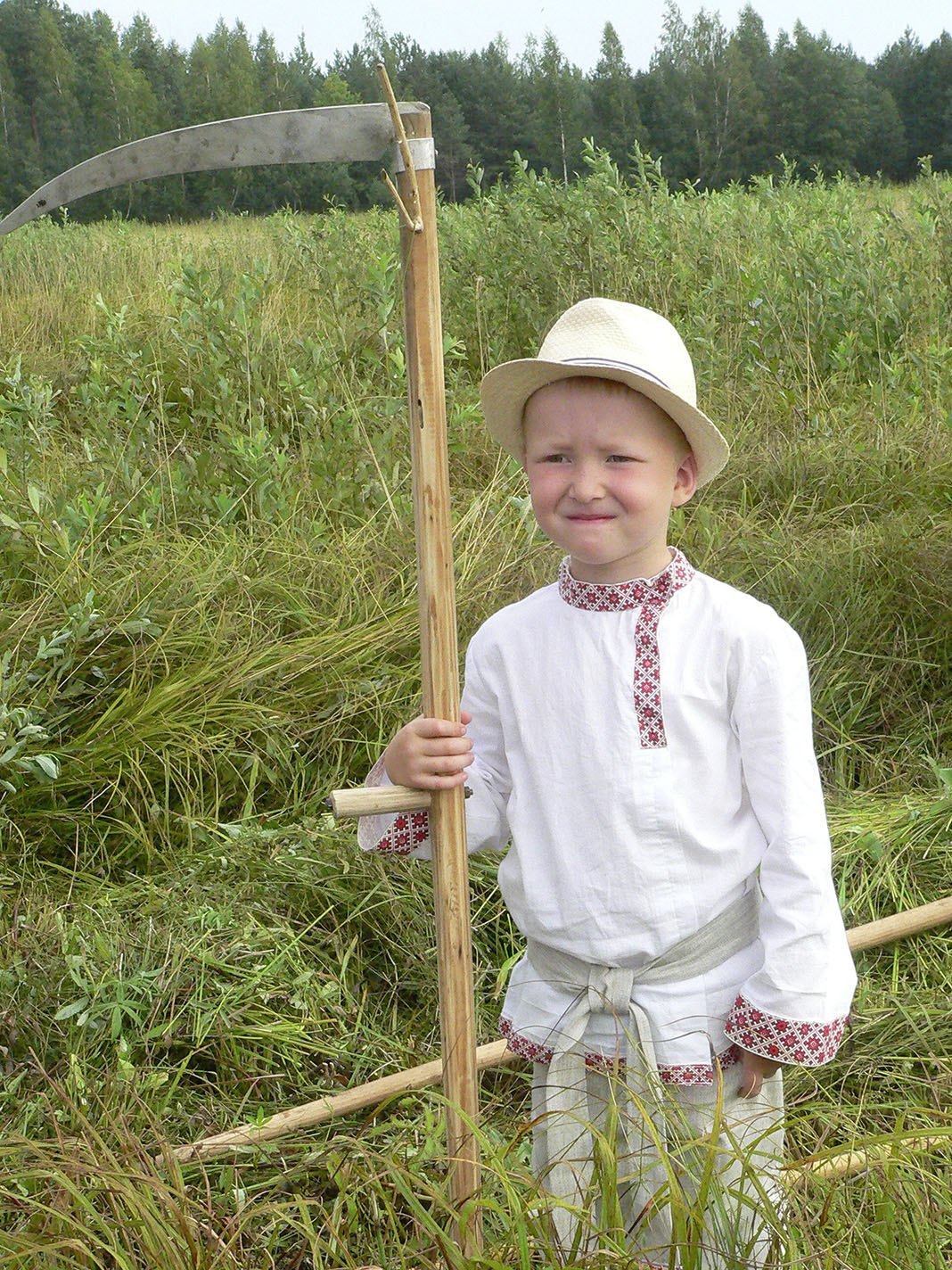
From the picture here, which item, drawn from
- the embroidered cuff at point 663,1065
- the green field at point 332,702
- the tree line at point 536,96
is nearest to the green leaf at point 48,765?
the green field at point 332,702

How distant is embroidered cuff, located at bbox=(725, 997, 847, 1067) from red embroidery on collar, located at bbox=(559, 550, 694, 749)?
0.33 m

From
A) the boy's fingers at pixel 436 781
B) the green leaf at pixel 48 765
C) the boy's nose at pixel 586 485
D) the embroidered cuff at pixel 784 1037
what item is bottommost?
the green leaf at pixel 48 765

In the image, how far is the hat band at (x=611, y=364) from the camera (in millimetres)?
1376

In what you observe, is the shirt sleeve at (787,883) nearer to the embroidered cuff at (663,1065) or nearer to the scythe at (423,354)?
the embroidered cuff at (663,1065)

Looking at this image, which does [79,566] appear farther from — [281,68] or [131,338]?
[281,68]

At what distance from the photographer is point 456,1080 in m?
1.40

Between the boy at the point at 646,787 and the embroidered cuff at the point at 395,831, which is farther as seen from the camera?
the embroidered cuff at the point at 395,831

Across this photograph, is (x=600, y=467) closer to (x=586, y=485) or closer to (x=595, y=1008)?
(x=586, y=485)

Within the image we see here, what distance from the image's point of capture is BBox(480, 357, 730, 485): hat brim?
1395 millimetres

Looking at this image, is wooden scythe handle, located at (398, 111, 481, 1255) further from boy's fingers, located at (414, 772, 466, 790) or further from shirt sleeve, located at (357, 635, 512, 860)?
shirt sleeve, located at (357, 635, 512, 860)

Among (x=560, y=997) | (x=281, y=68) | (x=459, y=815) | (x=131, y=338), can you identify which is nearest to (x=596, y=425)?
(x=459, y=815)

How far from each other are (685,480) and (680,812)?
42cm

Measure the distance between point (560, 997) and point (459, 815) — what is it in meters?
0.30

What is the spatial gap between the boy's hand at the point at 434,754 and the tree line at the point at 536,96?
32006mm
